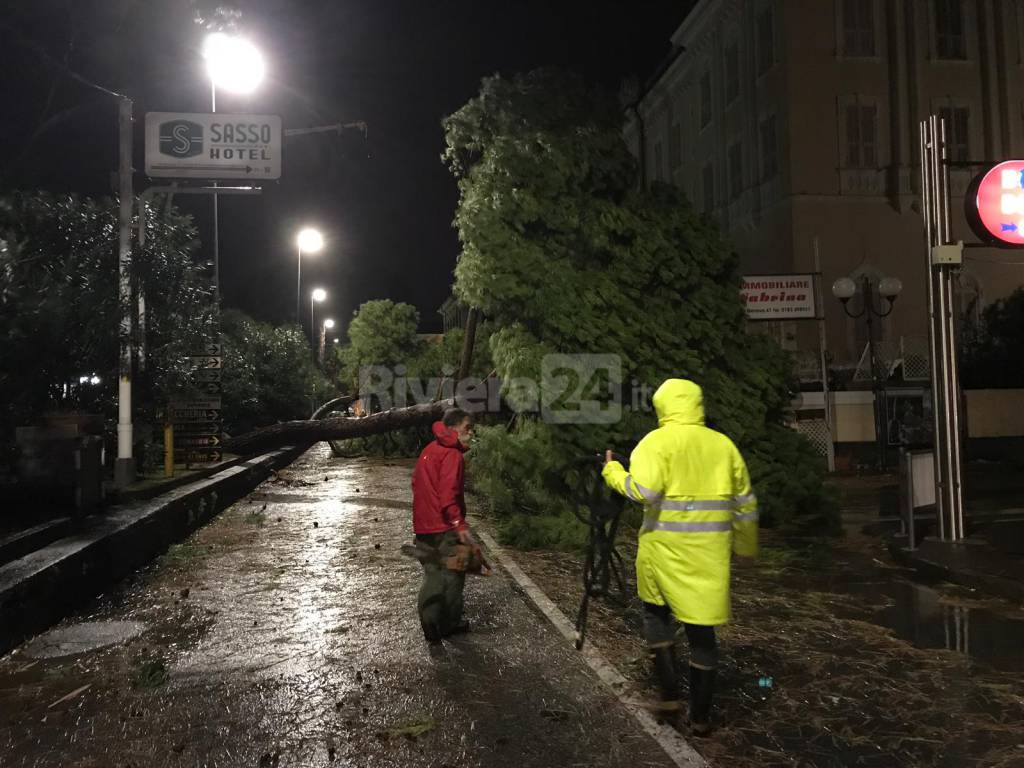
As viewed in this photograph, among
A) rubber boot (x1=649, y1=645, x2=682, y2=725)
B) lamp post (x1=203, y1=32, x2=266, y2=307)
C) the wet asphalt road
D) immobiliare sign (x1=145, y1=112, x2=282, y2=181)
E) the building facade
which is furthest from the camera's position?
the building facade

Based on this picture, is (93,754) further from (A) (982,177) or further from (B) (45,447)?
(A) (982,177)

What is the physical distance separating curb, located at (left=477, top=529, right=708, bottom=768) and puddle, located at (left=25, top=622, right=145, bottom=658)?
3.23 meters

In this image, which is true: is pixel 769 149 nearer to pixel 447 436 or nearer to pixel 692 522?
pixel 447 436

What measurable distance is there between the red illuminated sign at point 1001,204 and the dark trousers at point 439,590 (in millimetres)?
6623

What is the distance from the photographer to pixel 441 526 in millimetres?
6164

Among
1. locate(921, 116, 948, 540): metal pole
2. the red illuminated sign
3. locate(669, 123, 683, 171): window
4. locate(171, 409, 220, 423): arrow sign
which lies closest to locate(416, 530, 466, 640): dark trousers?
locate(921, 116, 948, 540): metal pole

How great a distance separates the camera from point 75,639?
21.0 feet

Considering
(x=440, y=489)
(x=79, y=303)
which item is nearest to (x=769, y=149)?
(x=79, y=303)

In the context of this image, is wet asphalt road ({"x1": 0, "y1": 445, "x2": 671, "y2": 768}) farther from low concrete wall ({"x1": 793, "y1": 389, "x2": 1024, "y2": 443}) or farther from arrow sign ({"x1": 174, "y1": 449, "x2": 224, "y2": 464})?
low concrete wall ({"x1": 793, "y1": 389, "x2": 1024, "y2": 443})

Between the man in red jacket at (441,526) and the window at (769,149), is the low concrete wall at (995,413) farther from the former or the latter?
the man in red jacket at (441,526)

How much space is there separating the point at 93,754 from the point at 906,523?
316 inches

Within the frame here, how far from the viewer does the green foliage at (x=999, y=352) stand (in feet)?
71.1

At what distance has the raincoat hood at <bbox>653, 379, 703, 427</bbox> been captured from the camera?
14.7 feet

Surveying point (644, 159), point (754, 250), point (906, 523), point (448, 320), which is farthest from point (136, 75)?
point (448, 320)
